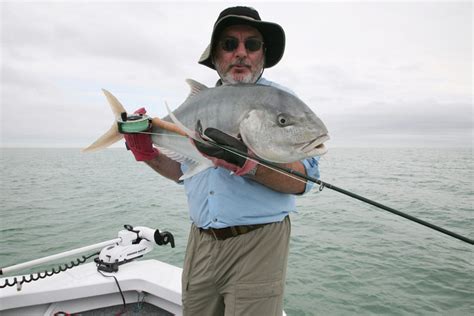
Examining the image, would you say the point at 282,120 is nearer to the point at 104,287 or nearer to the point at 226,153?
the point at 226,153

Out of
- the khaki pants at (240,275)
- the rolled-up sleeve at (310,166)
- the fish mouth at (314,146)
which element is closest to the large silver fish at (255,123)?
the fish mouth at (314,146)

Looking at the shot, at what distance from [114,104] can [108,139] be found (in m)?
0.29

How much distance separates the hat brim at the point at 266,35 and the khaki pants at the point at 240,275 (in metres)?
1.48

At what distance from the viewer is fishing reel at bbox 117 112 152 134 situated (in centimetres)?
249

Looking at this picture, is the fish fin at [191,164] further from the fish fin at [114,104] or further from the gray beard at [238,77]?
the gray beard at [238,77]

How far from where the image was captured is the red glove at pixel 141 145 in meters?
2.80

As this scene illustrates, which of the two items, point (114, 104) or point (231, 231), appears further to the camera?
point (114, 104)

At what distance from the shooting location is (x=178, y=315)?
13.7 ft

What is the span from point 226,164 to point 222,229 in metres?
0.56

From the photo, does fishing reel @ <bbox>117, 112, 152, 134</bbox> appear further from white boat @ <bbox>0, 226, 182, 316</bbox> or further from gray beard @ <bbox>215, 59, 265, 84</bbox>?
white boat @ <bbox>0, 226, 182, 316</bbox>

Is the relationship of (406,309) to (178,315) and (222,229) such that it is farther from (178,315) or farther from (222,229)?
(222,229)

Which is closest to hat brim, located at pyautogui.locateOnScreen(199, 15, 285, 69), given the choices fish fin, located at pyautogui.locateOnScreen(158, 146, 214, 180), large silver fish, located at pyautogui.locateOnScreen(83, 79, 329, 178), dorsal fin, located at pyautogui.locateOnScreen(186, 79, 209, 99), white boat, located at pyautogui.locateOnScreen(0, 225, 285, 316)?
dorsal fin, located at pyautogui.locateOnScreen(186, 79, 209, 99)

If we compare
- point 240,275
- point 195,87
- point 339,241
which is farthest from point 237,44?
point 339,241

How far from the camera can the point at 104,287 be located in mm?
4180
